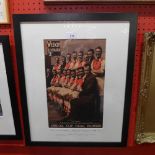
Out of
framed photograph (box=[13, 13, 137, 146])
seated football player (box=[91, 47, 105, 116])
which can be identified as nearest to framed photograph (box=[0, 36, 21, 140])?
framed photograph (box=[13, 13, 137, 146])

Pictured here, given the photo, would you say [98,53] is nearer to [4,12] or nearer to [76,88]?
[76,88]

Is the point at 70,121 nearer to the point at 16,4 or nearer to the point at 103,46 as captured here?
the point at 103,46

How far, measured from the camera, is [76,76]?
0.89 m

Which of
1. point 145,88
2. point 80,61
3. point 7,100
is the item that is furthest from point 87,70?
point 7,100

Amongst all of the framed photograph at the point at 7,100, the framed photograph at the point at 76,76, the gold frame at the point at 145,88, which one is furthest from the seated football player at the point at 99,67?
the framed photograph at the point at 7,100

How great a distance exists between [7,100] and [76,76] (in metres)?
0.32

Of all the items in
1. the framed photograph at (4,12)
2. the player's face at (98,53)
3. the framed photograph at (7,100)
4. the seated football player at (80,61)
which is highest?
the framed photograph at (4,12)

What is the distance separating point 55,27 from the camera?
0.83 m

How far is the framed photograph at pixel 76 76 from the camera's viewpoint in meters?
0.83

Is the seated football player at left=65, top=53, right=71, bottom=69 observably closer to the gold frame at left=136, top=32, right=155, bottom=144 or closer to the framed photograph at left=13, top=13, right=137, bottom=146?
the framed photograph at left=13, top=13, right=137, bottom=146

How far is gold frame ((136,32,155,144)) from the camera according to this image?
85 centimetres

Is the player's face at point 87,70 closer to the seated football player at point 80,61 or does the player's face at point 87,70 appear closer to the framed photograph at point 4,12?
the seated football player at point 80,61

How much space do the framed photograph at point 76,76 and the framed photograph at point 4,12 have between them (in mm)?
45

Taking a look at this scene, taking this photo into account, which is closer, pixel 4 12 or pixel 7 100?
pixel 4 12
